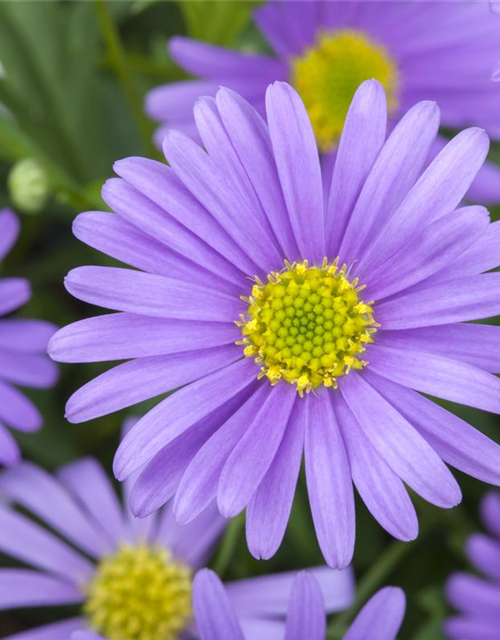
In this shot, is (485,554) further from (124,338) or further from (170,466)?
(124,338)

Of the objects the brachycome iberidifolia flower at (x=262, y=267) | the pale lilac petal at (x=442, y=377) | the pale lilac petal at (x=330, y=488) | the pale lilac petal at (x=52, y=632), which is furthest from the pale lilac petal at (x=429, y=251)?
the pale lilac petal at (x=52, y=632)

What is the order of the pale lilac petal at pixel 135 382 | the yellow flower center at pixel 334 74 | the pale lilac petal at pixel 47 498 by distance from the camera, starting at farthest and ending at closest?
1. the yellow flower center at pixel 334 74
2. the pale lilac petal at pixel 47 498
3. the pale lilac petal at pixel 135 382

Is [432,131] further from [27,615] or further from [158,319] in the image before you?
[27,615]

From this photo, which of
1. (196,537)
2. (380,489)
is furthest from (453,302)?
(196,537)


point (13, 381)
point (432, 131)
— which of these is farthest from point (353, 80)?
point (13, 381)

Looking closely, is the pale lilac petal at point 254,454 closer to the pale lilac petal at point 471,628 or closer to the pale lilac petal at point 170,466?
the pale lilac petal at point 170,466

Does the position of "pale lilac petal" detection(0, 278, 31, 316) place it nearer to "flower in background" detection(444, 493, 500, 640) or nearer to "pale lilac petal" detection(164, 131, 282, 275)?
"pale lilac petal" detection(164, 131, 282, 275)
